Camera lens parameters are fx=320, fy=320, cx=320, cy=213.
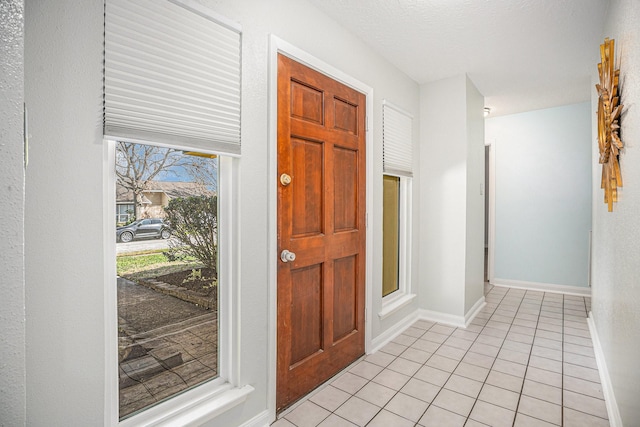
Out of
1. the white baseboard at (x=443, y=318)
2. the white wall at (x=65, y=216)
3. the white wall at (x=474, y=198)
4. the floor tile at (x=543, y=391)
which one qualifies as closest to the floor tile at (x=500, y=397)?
the floor tile at (x=543, y=391)

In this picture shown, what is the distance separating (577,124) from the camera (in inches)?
171

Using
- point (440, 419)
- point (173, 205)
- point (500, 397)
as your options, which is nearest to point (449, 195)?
point (500, 397)

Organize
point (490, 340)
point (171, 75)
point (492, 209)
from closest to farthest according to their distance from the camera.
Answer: point (171, 75) < point (490, 340) < point (492, 209)

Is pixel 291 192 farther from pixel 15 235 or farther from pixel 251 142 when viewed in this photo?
pixel 15 235

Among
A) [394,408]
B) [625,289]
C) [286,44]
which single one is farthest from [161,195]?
[625,289]

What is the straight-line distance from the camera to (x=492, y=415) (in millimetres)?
1913

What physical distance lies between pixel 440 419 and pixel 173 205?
192 centimetres

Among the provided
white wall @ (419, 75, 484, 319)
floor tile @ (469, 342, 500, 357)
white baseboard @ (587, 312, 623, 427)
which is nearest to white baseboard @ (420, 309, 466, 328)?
white wall @ (419, 75, 484, 319)

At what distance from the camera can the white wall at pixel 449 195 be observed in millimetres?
3389

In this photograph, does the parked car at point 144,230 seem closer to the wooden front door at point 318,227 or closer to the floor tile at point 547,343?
the wooden front door at point 318,227

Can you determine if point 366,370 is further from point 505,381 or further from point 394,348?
point 505,381

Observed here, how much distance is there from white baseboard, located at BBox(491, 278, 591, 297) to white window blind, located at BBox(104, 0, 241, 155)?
484 centimetres

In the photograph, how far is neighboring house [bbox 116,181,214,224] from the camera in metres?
1.36

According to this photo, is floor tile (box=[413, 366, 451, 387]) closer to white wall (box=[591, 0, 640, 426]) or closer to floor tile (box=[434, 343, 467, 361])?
floor tile (box=[434, 343, 467, 361])
